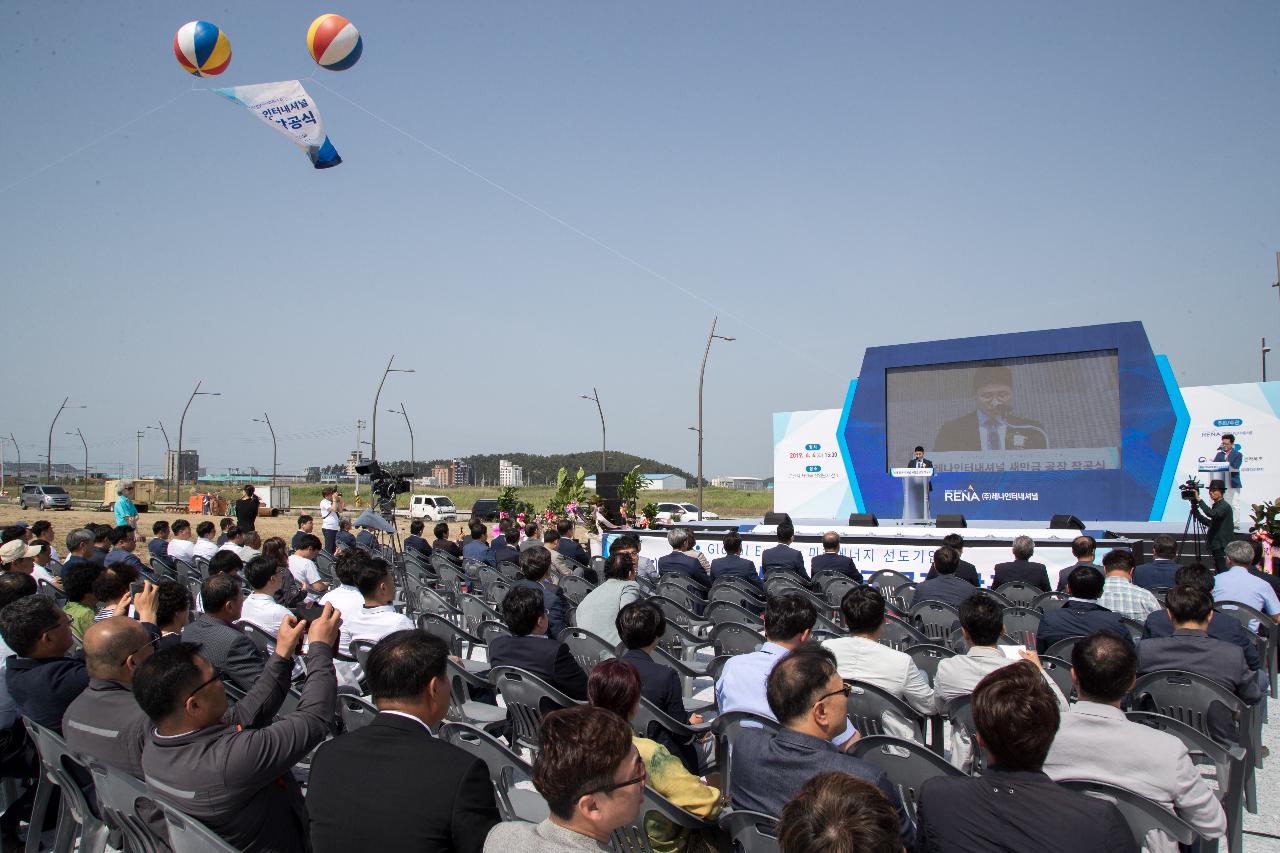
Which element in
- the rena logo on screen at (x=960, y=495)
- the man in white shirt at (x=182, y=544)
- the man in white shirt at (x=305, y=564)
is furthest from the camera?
the rena logo on screen at (x=960, y=495)

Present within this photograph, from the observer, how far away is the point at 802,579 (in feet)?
27.2

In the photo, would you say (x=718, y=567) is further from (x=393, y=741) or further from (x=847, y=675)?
(x=393, y=741)

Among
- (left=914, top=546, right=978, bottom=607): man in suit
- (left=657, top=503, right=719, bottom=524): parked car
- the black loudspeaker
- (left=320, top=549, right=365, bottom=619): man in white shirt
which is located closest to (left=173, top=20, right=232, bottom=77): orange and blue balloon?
→ (left=320, top=549, right=365, bottom=619): man in white shirt

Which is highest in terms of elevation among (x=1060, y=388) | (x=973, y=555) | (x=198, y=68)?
(x=198, y=68)

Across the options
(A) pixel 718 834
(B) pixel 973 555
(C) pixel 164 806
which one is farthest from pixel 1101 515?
(C) pixel 164 806

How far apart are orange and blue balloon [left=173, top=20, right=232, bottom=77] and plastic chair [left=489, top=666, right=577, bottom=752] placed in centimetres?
745

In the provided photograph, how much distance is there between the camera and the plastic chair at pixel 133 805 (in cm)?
245

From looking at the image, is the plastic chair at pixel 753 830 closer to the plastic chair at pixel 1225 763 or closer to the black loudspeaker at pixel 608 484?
the plastic chair at pixel 1225 763

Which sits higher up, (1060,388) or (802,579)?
(1060,388)

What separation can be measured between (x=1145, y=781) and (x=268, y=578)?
4.67 m

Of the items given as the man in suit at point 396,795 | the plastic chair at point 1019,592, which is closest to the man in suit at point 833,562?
the plastic chair at point 1019,592

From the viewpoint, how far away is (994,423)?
18.7 metres

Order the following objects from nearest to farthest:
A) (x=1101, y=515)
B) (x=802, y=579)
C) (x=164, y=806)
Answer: (x=164, y=806)
(x=802, y=579)
(x=1101, y=515)

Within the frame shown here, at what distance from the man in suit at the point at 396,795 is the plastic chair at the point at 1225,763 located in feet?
7.76
